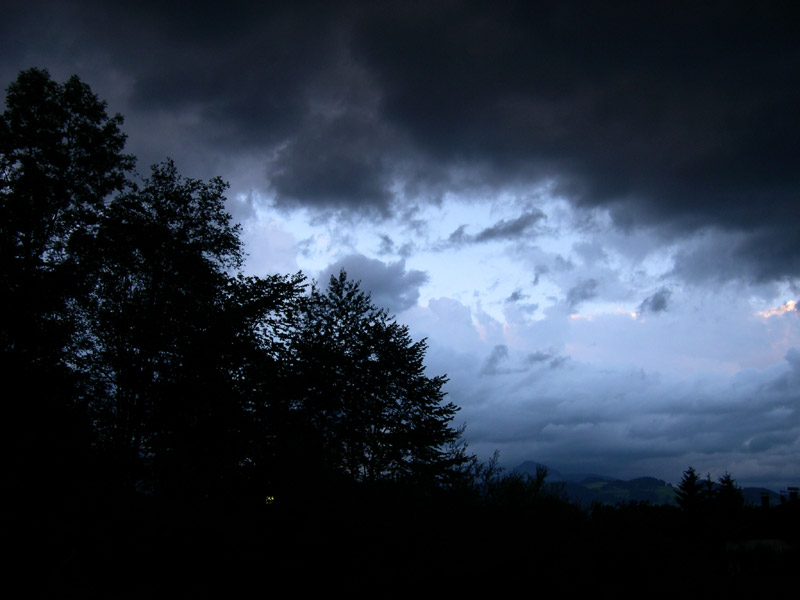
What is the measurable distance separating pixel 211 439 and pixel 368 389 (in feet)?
35.9

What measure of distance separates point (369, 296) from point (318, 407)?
357 inches

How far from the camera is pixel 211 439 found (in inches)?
781

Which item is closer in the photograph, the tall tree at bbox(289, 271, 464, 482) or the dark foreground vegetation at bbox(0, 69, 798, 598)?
the dark foreground vegetation at bbox(0, 69, 798, 598)

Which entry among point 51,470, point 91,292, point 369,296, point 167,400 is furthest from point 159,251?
point 369,296

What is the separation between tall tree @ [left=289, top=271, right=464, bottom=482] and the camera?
2714 centimetres

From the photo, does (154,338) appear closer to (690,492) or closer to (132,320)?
(132,320)

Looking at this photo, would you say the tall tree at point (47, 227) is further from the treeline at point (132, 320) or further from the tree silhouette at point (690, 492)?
the tree silhouette at point (690, 492)

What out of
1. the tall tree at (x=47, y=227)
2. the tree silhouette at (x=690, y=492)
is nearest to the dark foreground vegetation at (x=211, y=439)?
the tall tree at (x=47, y=227)

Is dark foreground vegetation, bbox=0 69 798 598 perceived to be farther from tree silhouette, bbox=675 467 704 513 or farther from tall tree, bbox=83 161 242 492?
tree silhouette, bbox=675 467 704 513

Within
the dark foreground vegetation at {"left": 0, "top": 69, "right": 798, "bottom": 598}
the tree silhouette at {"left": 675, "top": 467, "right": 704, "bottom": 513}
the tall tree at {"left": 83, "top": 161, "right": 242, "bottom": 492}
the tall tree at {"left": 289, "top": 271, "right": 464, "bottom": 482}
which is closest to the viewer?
the dark foreground vegetation at {"left": 0, "top": 69, "right": 798, "bottom": 598}

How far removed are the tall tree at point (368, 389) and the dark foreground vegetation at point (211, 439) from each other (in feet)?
0.44

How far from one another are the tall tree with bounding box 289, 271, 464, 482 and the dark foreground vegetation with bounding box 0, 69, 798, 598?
134 millimetres

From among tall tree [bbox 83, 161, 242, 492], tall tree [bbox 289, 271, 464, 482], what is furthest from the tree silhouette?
tall tree [bbox 83, 161, 242, 492]

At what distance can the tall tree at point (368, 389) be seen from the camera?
27.1 metres
